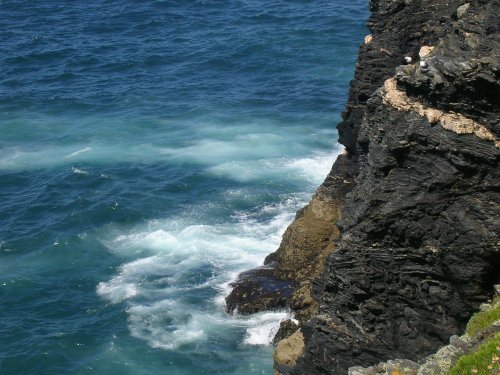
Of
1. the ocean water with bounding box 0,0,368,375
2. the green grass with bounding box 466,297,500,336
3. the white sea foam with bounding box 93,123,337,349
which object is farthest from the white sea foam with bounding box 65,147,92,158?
the green grass with bounding box 466,297,500,336

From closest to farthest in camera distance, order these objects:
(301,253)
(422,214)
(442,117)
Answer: (442,117) < (422,214) < (301,253)

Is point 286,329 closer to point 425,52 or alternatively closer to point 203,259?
point 203,259

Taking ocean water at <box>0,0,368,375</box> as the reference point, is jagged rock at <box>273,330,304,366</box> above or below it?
above

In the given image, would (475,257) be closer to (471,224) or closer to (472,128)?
(471,224)

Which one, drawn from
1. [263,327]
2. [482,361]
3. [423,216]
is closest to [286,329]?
[263,327]

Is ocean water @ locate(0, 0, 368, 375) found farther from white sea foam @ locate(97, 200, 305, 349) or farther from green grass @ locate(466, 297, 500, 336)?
green grass @ locate(466, 297, 500, 336)

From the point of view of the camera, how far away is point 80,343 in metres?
57.7

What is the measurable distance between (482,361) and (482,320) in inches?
219

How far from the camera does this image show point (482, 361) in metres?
27.1

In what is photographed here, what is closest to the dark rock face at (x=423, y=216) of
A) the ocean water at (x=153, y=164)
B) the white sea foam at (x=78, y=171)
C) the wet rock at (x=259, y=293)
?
the ocean water at (x=153, y=164)

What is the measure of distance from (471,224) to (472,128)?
3932mm

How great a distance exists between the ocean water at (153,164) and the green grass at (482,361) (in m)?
26.1

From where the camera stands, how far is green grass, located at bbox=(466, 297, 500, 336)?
105 feet

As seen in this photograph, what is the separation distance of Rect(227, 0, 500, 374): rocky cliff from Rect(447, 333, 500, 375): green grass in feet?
25.2
